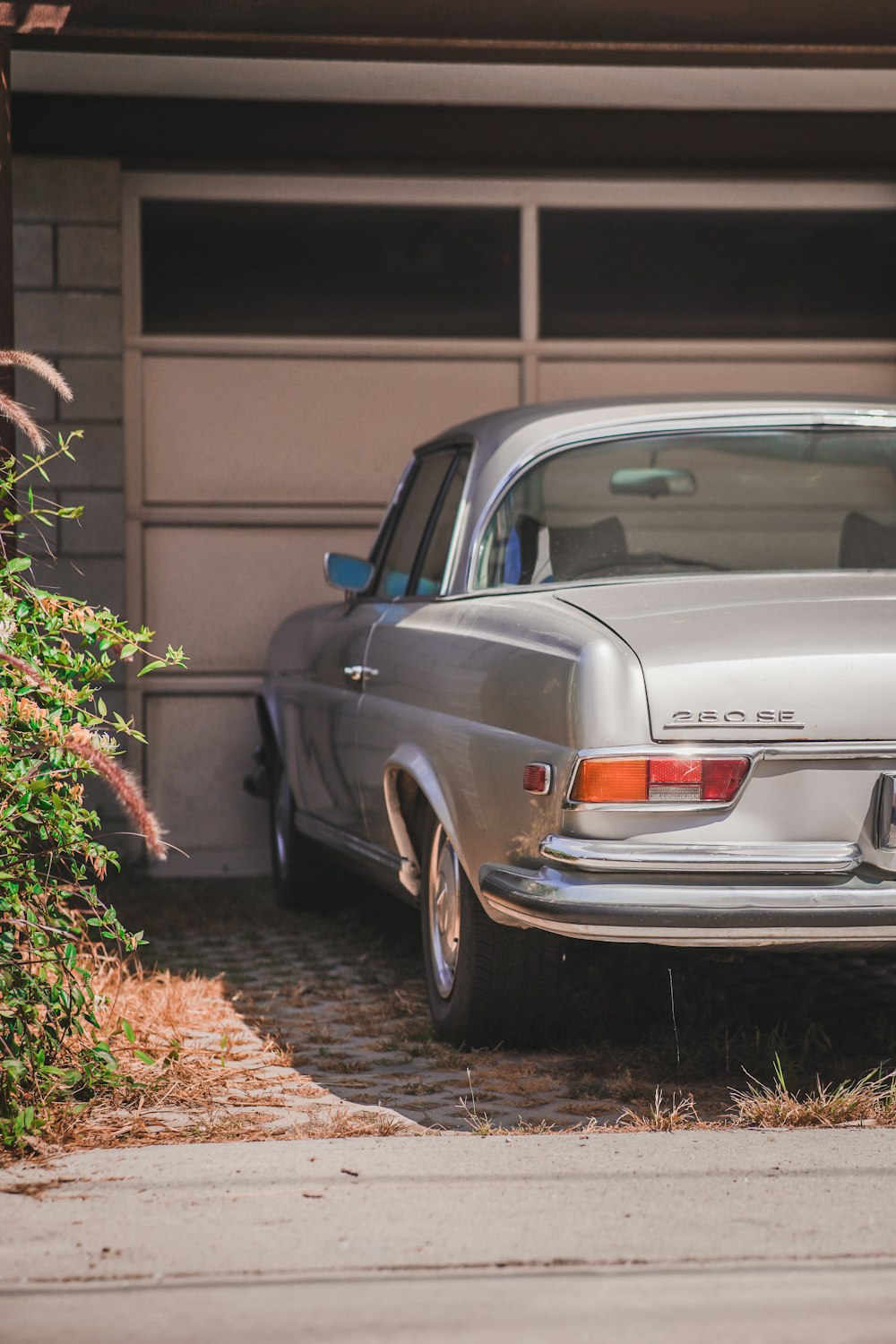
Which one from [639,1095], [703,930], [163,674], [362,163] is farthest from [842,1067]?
[362,163]

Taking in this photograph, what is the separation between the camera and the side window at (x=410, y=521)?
5.84 meters

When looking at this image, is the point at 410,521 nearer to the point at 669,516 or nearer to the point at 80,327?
the point at 669,516

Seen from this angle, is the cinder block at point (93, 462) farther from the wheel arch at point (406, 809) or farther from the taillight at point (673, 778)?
the taillight at point (673, 778)

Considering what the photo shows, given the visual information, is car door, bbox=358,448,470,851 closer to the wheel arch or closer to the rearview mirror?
the wheel arch

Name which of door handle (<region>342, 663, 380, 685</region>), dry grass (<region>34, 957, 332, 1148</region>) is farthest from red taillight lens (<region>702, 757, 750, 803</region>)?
door handle (<region>342, 663, 380, 685</region>)

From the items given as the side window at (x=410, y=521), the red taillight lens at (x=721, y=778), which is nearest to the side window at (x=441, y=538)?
the side window at (x=410, y=521)

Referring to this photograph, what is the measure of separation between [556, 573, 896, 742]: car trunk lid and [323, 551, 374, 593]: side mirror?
216 cm

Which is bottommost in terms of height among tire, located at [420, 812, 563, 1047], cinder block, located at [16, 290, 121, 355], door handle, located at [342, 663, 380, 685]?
tire, located at [420, 812, 563, 1047]

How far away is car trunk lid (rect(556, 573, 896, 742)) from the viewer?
3900mm

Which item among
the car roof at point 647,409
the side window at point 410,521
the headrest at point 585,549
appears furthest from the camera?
the side window at point 410,521

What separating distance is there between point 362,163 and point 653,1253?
641 centimetres

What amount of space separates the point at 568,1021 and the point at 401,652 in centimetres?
112

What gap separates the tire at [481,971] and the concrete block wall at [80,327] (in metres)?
3.63

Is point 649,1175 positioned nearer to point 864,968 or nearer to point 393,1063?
point 393,1063
